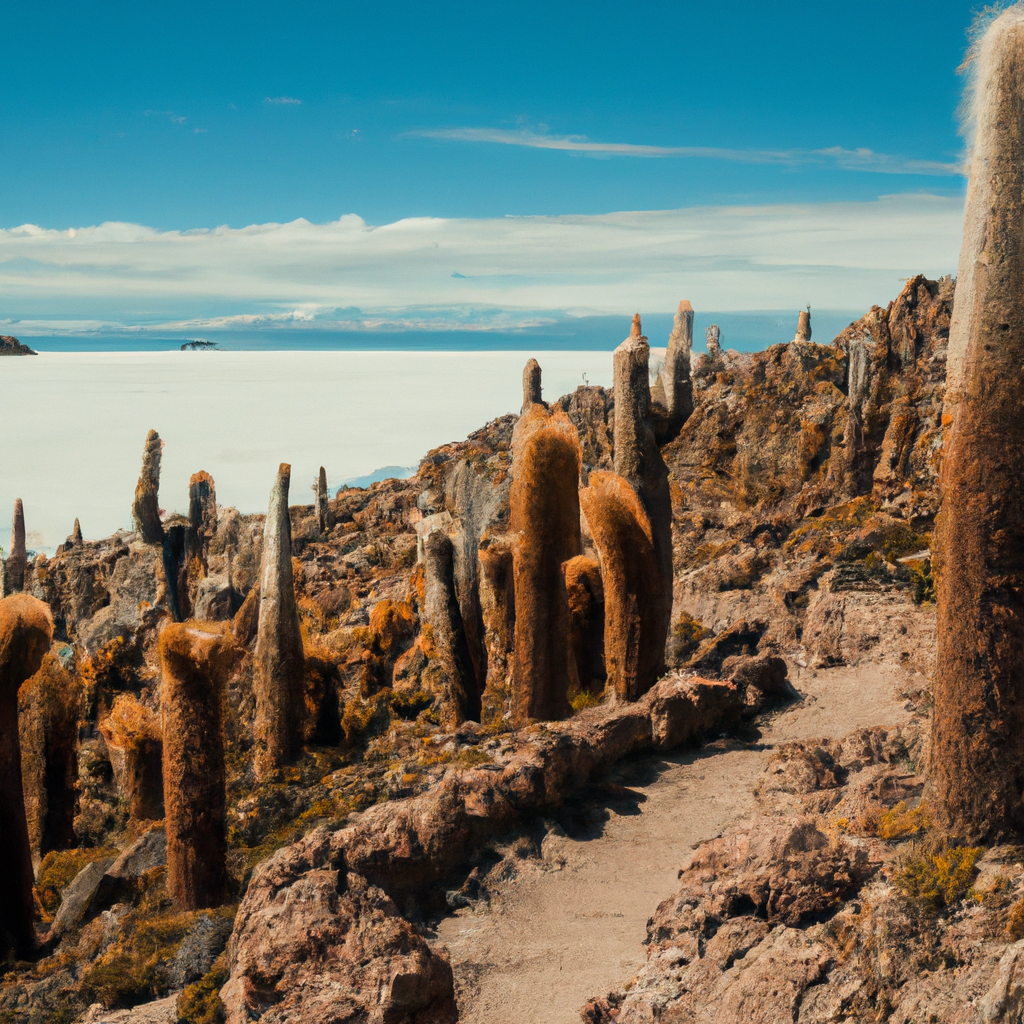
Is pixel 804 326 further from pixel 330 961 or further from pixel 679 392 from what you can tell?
pixel 330 961

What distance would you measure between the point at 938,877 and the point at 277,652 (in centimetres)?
1490

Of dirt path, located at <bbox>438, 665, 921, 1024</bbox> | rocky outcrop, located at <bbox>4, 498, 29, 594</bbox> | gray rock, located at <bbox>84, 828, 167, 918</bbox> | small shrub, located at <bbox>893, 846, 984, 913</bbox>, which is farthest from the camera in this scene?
rocky outcrop, located at <bbox>4, 498, 29, 594</bbox>

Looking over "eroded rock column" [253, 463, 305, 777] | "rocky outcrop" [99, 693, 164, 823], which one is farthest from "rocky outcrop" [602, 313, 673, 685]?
"rocky outcrop" [99, 693, 164, 823]

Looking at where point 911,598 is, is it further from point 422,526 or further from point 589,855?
point 589,855

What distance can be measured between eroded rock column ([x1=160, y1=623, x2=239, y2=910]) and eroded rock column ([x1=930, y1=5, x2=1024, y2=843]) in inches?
333

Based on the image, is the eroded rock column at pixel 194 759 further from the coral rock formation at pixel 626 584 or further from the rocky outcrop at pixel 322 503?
the rocky outcrop at pixel 322 503

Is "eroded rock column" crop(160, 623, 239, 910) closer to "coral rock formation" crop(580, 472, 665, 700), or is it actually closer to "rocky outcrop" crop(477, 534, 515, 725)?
"coral rock formation" crop(580, 472, 665, 700)

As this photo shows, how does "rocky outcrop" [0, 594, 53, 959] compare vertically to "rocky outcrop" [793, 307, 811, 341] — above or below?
below

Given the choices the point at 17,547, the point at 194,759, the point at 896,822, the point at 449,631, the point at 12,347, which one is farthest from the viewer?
the point at 12,347

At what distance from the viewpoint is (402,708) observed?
21906 mm

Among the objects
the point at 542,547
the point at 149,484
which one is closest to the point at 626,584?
the point at 542,547

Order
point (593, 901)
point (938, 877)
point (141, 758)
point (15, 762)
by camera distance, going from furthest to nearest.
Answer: point (141, 758) < point (15, 762) < point (593, 901) < point (938, 877)

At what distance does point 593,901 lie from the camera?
995cm

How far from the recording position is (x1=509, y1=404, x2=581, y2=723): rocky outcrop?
49.1 feet
